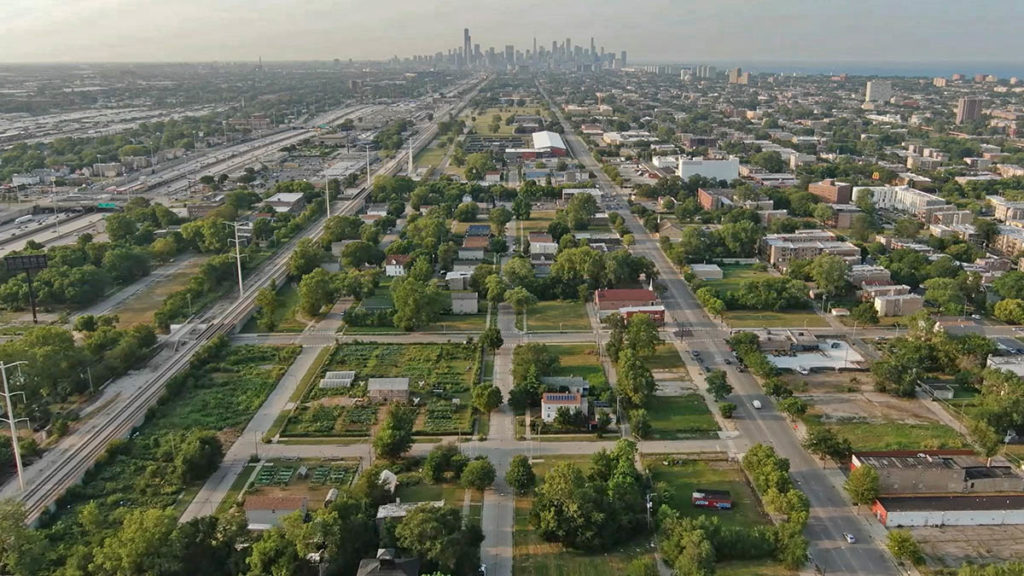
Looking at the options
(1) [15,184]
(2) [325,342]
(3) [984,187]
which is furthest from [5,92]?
(3) [984,187]

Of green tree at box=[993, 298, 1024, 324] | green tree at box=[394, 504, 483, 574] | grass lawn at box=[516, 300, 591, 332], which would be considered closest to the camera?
green tree at box=[394, 504, 483, 574]

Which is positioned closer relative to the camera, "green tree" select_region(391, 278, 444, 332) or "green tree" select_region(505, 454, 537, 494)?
"green tree" select_region(505, 454, 537, 494)

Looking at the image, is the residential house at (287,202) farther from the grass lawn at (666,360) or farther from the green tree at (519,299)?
the grass lawn at (666,360)

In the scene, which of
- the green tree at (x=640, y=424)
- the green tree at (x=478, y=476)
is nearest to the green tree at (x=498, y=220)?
the green tree at (x=640, y=424)

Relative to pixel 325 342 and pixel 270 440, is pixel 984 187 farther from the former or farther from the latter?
pixel 270 440

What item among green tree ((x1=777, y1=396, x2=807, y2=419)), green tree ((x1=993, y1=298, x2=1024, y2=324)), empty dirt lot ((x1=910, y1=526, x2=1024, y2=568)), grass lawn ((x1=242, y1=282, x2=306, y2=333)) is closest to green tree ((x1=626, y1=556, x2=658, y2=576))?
empty dirt lot ((x1=910, y1=526, x2=1024, y2=568))

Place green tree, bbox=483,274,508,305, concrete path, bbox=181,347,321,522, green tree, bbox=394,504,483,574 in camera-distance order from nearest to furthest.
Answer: green tree, bbox=394,504,483,574 → concrete path, bbox=181,347,321,522 → green tree, bbox=483,274,508,305

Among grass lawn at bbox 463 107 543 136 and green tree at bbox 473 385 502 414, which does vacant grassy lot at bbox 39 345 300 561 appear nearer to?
green tree at bbox 473 385 502 414
